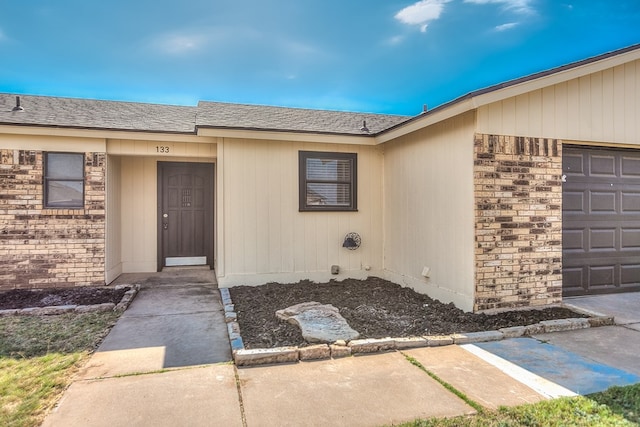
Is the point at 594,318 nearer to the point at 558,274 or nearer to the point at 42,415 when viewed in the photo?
the point at 558,274

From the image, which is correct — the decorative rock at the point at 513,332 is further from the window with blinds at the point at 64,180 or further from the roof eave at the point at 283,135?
the window with blinds at the point at 64,180

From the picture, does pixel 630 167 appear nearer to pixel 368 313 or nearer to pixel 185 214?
pixel 368 313

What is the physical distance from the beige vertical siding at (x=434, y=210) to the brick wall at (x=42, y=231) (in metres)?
5.25

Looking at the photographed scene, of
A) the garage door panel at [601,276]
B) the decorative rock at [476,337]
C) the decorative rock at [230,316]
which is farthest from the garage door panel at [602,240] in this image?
the decorative rock at [230,316]

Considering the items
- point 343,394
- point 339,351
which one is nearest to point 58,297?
point 339,351

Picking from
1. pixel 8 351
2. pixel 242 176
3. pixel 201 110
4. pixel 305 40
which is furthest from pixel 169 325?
pixel 305 40

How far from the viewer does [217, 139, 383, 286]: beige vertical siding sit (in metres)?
6.52

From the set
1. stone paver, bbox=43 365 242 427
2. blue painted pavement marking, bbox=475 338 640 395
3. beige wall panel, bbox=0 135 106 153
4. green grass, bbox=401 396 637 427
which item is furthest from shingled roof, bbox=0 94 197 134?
green grass, bbox=401 396 637 427

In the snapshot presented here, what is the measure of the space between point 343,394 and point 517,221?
3489 mm

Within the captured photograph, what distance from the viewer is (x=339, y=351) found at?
362cm

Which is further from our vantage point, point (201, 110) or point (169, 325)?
point (201, 110)

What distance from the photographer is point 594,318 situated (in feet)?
14.9

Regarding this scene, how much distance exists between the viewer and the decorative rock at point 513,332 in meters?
4.12

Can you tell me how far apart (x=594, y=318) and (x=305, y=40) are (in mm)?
9653
